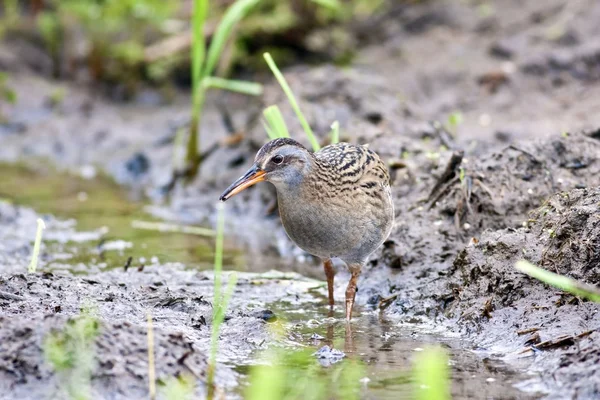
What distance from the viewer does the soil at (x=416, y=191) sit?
4.55 metres

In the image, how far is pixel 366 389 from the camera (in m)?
4.22

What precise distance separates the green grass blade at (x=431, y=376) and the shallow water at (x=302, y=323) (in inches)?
1.6

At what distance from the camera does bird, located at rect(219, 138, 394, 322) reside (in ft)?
17.9

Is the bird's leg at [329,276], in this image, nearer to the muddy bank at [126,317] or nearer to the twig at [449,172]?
the muddy bank at [126,317]

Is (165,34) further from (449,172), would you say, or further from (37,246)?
(37,246)

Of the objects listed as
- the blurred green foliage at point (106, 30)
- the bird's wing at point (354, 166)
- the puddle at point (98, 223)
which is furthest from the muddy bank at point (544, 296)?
the blurred green foliage at point (106, 30)

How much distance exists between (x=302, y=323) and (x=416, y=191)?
1889 mm

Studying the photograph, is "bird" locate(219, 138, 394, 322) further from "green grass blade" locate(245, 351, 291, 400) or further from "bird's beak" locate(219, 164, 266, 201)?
"green grass blade" locate(245, 351, 291, 400)

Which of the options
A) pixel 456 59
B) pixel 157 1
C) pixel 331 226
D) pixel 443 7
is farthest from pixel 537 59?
pixel 331 226

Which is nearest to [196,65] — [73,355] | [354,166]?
[354,166]

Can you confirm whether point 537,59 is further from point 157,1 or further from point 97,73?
point 97,73

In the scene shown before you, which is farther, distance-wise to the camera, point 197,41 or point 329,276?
point 197,41

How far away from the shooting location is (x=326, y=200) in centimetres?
557

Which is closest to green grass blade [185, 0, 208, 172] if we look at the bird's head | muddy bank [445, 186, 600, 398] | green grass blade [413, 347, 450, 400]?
the bird's head
